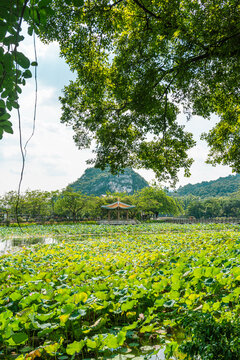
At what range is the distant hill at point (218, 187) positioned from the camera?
9121 cm

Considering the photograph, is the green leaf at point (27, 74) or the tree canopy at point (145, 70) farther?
the tree canopy at point (145, 70)

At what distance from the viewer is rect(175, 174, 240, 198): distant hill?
299ft

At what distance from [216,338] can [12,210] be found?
3634 cm

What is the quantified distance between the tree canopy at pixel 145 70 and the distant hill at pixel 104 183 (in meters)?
86.8

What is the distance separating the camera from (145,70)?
7.04m

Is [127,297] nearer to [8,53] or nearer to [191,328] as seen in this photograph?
[191,328]

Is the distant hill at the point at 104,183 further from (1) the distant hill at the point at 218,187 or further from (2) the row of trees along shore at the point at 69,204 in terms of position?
(2) the row of trees along shore at the point at 69,204

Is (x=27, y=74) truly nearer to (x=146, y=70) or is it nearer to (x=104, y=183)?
(x=146, y=70)

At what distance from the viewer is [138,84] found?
7.04m

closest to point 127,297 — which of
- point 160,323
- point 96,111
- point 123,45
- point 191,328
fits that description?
point 160,323

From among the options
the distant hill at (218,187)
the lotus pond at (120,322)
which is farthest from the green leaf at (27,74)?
the distant hill at (218,187)

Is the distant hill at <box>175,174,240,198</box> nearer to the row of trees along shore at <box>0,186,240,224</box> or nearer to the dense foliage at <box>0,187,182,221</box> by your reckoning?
the row of trees along shore at <box>0,186,240,224</box>

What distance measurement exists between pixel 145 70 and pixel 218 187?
96.7 metres

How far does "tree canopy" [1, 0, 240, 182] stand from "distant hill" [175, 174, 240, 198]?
85.5 metres
